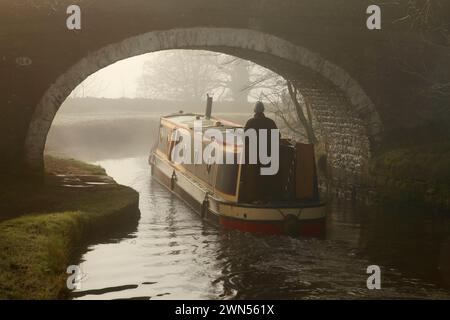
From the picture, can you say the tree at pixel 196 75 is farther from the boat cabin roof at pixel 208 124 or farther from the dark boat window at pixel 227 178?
the dark boat window at pixel 227 178

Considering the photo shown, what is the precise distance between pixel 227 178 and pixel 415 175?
393 centimetres

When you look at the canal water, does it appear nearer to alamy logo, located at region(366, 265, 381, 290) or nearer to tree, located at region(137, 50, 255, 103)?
alamy logo, located at region(366, 265, 381, 290)

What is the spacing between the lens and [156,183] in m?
16.4

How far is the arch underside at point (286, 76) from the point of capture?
468 inches

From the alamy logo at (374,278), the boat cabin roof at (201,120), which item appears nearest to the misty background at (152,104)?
the boat cabin roof at (201,120)

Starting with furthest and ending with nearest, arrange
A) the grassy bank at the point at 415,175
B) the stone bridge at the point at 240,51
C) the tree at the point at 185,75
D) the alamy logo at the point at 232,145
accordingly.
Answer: the tree at the point at 185,75 → the grassy bank at the point at 415,175 → the stone bridge at the point at 240,51 → the alamy logo at the point at 232,145

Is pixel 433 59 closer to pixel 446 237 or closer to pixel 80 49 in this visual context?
A: pixel 446 237

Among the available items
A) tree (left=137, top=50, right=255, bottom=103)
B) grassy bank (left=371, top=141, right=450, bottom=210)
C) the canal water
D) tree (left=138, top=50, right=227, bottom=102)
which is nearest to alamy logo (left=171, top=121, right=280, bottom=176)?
the canal water

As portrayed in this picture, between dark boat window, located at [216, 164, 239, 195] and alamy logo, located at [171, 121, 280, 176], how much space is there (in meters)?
0.09

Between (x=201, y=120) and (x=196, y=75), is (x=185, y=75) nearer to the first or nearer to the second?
(x=196, y=75)

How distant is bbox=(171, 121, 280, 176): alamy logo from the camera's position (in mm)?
10398

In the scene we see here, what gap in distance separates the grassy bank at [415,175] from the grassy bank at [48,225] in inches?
193

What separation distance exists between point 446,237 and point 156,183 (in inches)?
294
